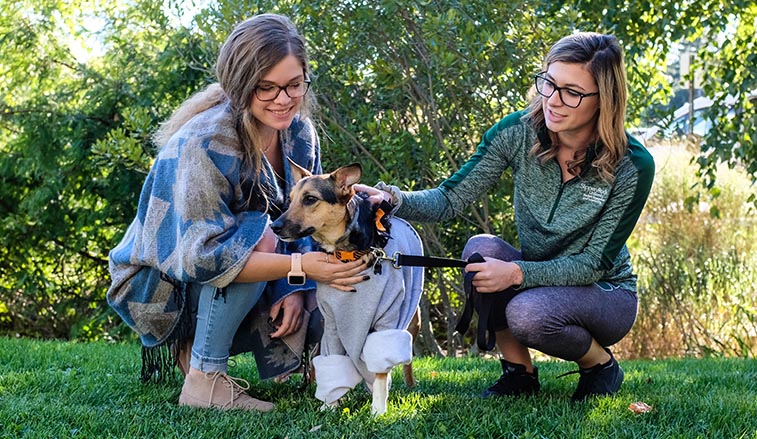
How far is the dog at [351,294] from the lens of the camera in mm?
2998

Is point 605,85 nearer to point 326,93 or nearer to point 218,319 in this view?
point 218,319

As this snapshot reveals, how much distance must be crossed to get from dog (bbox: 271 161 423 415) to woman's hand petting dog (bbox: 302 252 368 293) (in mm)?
23

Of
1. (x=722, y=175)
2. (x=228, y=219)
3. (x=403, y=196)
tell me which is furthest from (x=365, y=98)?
(x=722, y=175)

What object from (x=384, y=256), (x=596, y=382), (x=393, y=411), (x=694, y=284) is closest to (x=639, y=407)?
(x=596, y=382)

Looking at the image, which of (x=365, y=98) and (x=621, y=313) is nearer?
(x=621, y=313)

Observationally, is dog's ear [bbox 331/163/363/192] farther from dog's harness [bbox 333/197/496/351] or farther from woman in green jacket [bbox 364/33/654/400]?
woman in green jacket [bbox 364/33/654/400]

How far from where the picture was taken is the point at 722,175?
8242 mm

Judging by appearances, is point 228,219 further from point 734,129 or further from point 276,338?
point 734,129

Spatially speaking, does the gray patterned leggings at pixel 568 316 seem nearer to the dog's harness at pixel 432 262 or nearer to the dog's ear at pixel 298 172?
the dog's harness at pixel 432 262

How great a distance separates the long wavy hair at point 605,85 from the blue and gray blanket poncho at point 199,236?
3.97 ft

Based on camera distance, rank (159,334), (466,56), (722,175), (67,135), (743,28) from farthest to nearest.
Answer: (722,175) → (67,135) → (743,28) → (466,56) → (159,334)

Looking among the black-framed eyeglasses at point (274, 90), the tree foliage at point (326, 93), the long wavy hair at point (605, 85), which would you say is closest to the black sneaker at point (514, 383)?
the long wavy hair at point (605, 85)

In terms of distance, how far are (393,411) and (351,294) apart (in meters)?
0.48

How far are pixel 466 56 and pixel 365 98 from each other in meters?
1.00
